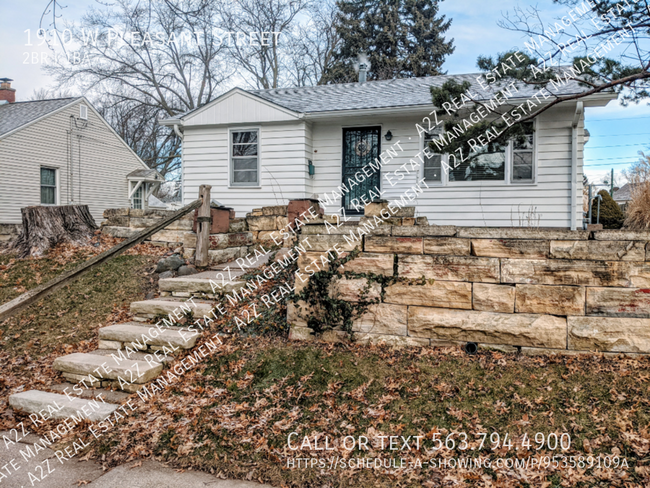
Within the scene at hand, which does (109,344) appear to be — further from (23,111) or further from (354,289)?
(23,111)

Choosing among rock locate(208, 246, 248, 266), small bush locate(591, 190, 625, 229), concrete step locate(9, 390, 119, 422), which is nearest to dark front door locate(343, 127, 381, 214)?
rock locate(208, 246, 248, 266)

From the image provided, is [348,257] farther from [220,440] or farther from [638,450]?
[638,450]

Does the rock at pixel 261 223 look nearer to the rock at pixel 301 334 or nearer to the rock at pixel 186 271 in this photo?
the rock at pixel 186 271

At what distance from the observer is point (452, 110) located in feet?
21.6

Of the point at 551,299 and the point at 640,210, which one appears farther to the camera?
the point at 640,210

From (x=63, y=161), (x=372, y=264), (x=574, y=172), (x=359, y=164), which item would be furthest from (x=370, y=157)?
(x=63, y=161)

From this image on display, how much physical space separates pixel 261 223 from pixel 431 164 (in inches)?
146

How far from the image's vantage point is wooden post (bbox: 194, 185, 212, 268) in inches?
238

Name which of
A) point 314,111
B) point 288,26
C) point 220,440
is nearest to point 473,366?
point 220,440

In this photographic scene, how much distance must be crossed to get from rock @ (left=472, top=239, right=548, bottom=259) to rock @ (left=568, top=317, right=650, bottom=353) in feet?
2.04

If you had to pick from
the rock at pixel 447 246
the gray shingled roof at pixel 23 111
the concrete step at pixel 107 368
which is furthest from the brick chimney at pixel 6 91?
the rock at pixel 447 246

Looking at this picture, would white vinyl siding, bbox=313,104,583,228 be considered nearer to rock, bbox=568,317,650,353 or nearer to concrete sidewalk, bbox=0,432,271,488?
rock, bbox=568,317,650,353

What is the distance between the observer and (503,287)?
3854mm

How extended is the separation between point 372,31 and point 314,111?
14.8 metres
